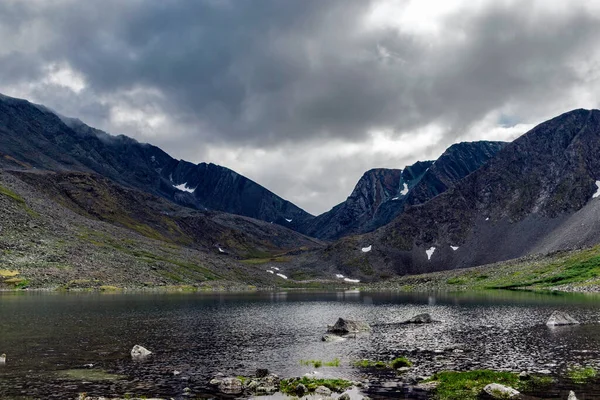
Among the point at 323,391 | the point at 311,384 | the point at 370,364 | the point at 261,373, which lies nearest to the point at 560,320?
the point at 370,364

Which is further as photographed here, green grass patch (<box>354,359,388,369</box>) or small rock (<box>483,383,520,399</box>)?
green grass patch (<box>354,359,388,369</box>)

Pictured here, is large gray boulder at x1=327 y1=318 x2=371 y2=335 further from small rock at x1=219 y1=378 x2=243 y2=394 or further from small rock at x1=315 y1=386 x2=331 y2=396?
small rock at x1=315 y1=386 x2=331 y2=396

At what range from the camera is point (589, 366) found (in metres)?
42.2

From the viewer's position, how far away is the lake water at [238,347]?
3894 cm

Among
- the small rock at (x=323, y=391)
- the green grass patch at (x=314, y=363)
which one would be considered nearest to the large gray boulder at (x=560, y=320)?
the green grass patch at (x=314, y=363)

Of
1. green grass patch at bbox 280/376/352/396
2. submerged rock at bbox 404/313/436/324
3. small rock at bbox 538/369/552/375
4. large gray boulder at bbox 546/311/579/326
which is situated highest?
large gray boulder at bbox 546/311/579/326

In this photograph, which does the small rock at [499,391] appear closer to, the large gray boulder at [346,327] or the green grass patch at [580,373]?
the green grass patch at [580,373]

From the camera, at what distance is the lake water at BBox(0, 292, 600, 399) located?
128ft

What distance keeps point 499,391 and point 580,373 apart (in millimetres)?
10815

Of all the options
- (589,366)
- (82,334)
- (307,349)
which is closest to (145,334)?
(82,334)

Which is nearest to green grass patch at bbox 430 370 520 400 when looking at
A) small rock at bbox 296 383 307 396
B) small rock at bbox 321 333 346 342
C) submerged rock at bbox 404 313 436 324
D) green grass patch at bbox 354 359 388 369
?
green grass patch at bbox 354 359 388 369

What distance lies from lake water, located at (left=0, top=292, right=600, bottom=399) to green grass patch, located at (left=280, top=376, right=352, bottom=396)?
2551 millimetres

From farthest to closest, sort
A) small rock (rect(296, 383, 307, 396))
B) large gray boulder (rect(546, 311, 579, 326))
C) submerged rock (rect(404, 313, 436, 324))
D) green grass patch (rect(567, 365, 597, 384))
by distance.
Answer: submerged rock (rect(404, 313, 436, 324)) < large gray boulder (rect(546, 311, 579, 326)) < green grass patch (rect(567, 365, 597, 384)) < small rock (rect(296, 383, 307, 396))

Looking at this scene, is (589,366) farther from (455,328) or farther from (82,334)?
(82,334)
